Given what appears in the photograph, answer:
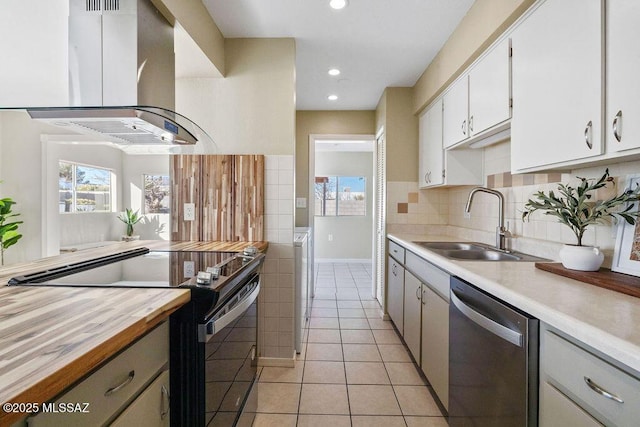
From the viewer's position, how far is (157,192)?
2.43m

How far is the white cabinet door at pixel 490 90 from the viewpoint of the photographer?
5.55 ft

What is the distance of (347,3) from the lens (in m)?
1.96

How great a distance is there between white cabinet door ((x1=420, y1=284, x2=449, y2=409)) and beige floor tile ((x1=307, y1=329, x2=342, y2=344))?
93 cm

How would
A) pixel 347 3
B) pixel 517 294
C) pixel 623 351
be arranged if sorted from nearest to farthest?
pixel 623 351
pixel 517 294
pixel 347 3

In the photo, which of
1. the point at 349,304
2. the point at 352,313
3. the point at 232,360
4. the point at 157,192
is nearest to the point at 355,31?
the point at 157,192

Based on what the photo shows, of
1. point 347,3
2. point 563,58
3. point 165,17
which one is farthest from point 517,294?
point 165,17

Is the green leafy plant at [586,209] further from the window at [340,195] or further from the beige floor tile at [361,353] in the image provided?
the window at [340,195]

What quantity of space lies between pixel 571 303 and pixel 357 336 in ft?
7.24

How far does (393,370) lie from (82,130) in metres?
2.48

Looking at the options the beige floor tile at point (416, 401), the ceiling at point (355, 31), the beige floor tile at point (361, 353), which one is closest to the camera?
the beige floor tile at point (416, 401)

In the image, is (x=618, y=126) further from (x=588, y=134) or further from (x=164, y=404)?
(x=164, y=404)

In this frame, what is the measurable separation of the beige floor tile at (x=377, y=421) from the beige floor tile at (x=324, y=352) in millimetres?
693

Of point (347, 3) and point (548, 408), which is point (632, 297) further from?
point (347, 3)

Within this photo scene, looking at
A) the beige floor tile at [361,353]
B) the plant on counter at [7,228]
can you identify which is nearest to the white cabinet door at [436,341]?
the beige floor tile at [361,353]
